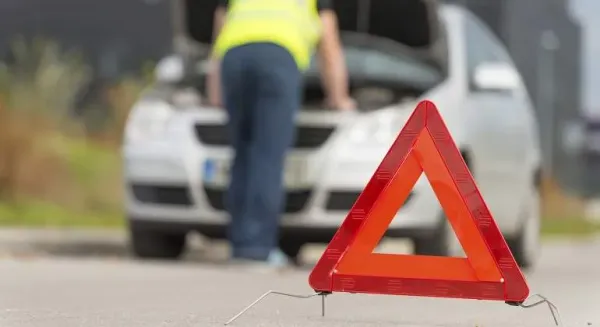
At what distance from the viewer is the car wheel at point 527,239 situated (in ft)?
34.0

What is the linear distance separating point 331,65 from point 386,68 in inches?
30.2

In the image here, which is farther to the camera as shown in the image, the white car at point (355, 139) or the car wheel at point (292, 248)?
the car wheel at point (292, 248)

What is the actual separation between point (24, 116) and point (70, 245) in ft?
12.6

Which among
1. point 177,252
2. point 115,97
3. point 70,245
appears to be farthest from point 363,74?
point 115,97

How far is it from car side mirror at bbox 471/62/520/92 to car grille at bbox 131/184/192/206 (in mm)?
1955

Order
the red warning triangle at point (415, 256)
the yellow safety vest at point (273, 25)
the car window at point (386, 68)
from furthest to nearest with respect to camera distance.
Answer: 1. the car window at point (386, 68)
2. the yellow safety vest at point (273, 25)
3. the red warning triangle at point (415, 256)

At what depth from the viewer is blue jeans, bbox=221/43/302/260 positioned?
28.2ft

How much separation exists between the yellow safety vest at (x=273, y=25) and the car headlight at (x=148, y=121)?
2.28 feet

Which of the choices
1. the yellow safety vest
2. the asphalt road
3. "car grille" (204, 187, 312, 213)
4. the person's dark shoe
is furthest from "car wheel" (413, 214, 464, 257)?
the yellow safety vest

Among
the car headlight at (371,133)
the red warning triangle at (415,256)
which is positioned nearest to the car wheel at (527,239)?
the car headlight at (371,133)

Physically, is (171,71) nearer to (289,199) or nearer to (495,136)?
(289,199)

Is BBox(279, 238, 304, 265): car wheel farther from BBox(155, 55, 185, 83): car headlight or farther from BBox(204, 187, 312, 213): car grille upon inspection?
BBox(155, 55, 185, 83): car headlight

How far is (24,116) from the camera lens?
14.5 meters

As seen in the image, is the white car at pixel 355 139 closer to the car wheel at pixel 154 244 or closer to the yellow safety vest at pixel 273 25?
the car wheel at pixel 154 244
